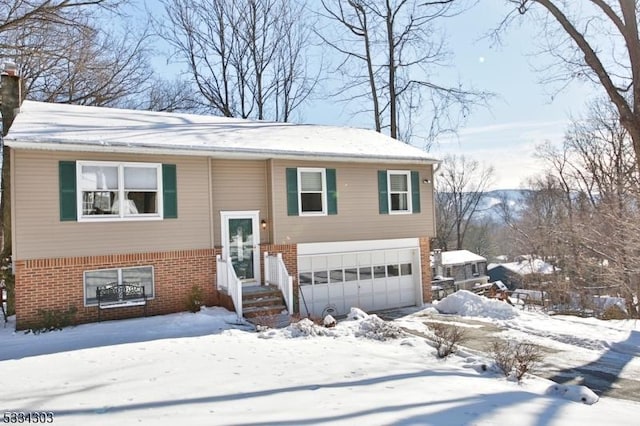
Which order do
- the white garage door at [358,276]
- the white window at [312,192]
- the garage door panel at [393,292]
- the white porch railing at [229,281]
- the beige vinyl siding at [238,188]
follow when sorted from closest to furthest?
the white porch railing at [229,281] < the beige vinyl siding at [238,188] < the white window at [312,192] < the white garage door at [358,276] < the garage door panel at [393,292]

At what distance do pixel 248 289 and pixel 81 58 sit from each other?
12.1 m

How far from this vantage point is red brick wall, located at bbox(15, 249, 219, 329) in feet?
31.6

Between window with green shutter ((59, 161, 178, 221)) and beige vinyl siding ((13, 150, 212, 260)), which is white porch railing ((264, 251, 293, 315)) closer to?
beige vinyl siding ((13, 150, 212, 260))

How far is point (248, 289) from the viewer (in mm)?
12039

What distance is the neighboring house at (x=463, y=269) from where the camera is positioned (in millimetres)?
34469

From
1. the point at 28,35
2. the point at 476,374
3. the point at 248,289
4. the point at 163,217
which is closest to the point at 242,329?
the point at 248,289

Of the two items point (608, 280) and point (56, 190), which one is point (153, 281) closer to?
point (56, 190)

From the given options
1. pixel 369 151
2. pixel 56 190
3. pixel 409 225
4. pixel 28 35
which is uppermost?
pixel 28 35

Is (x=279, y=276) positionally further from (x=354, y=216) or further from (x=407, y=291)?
(x=407, y=291)

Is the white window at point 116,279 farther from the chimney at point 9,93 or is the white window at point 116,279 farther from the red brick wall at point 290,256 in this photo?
the chimney at point 9,93

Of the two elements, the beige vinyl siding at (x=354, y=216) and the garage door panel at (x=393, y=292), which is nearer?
the beige vinyl siding at (x=354, y=216)

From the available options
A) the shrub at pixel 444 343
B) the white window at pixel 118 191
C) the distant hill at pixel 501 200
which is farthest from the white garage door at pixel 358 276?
the distant hill at pixel 501 200

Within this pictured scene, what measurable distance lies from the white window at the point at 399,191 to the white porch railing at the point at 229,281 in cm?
592

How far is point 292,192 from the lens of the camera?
12883 millimetres
